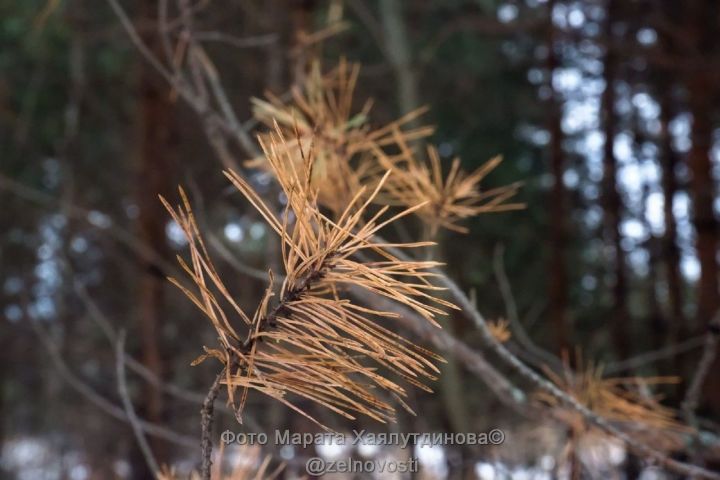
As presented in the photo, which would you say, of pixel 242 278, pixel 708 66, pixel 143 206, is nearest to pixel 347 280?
pixel 708 66

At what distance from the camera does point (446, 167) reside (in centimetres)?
445

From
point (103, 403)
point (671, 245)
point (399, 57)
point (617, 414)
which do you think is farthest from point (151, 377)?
point (671, 245)

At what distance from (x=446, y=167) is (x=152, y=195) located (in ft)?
5.88

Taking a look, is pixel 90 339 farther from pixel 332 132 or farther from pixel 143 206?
pixel 332 132

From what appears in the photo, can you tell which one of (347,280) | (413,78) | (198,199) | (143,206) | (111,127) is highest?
(111,127)

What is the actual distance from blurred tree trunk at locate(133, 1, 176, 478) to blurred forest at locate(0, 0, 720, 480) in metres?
0.01

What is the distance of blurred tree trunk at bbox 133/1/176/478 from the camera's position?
329 centimetres

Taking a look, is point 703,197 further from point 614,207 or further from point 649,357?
point 649,357

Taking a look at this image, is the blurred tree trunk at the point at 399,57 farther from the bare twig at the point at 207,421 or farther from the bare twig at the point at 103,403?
the bare twig at the point at 207,421

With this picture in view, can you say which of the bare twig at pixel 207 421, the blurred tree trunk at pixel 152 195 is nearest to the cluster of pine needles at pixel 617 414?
the bare twig at pixel 207 421

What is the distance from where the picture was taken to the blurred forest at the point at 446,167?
3.24 metres

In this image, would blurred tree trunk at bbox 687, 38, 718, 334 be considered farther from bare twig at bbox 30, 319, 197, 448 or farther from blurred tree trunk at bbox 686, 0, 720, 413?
bare twig at bbox 30, 319, 197, 448

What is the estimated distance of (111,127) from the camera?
5.42m

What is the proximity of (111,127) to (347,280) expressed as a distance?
17.1ft
